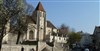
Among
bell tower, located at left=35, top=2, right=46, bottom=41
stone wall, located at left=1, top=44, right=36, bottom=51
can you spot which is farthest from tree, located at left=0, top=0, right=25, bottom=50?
bell tower, located at left=35, top=2, right=46, bottom=41

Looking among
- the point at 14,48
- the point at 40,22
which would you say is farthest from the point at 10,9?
the point at 40,22

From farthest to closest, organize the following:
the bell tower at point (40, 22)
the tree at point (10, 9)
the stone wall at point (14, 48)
Answer: 1. the bell tower at point (40, 22)
2. the stone wall at point (14, 48)
3. the tree at point (10, 9)

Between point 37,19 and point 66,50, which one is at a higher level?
point 37,19

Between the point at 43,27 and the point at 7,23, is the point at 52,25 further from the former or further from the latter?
the point at 7,23

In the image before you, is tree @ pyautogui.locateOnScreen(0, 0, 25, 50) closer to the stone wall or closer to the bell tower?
the stone wall

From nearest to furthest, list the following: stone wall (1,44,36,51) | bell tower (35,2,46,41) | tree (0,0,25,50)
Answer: tree (0,0,25,50) → stone wall (1,44,36,51) → bell tower (35,2,46,41)

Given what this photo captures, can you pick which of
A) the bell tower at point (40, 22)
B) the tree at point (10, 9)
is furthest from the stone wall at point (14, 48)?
the bell tower at point (40, 22)

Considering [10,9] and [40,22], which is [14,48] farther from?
[40,22]

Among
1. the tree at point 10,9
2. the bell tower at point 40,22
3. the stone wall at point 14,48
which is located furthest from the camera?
the bell tower at point 40,22

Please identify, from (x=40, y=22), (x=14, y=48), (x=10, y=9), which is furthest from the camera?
(x=40, y=22)

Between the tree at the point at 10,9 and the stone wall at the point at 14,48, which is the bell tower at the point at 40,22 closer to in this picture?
the stone wall at the point at 14,48

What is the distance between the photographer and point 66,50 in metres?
76.0

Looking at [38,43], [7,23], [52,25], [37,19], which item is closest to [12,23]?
[7,23]

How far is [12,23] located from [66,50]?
3189 centimetres
